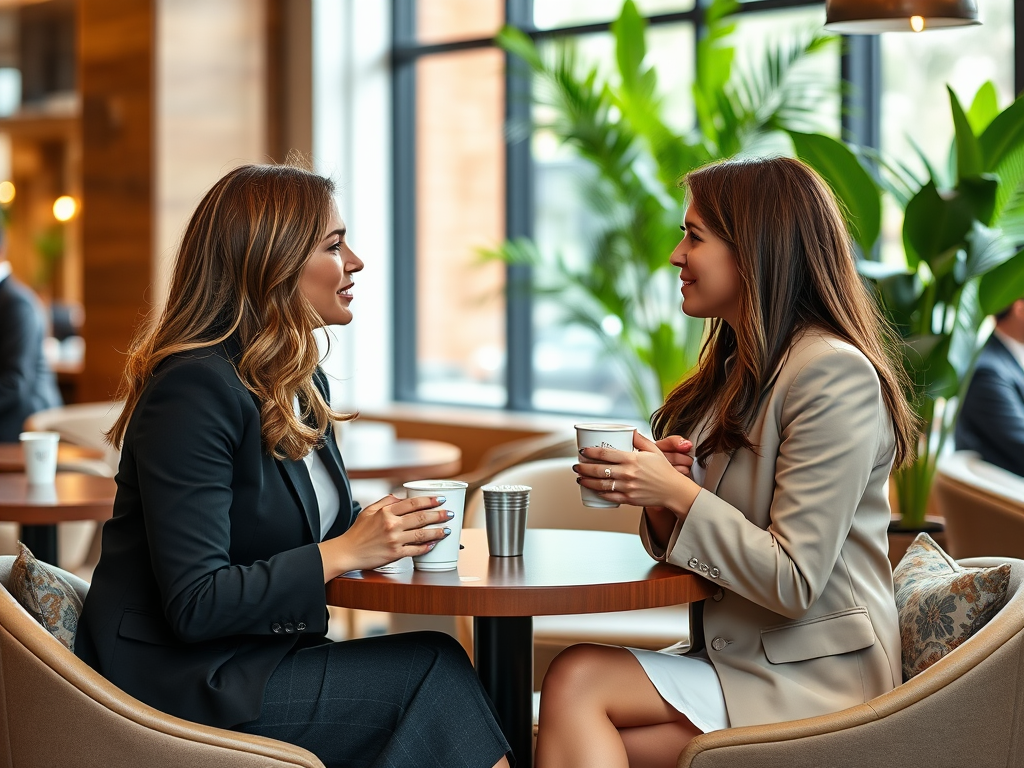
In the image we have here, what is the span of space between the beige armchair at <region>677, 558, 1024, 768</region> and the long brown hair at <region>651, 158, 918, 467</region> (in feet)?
1.20

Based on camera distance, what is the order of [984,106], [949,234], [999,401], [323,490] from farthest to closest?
[999,401], [984,106], [949,234], [323,490]

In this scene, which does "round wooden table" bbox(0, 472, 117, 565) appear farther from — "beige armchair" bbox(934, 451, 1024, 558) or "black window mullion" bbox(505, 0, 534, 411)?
"black window mullion" bbox(505, 0, 534, 411)

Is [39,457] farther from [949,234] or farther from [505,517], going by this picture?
[949,234]

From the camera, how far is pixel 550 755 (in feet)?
5.96

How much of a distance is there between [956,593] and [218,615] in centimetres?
111

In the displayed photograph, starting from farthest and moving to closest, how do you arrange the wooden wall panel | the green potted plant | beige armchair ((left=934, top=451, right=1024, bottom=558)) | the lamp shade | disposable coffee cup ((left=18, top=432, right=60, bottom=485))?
the wooden wall panel, the green potted plant, disposable coffee cup ((left=18, top=432, right=60, bottom=485)), beige armchair ((left=934, top=451, right=1024, bottom=558)), the lamp shade

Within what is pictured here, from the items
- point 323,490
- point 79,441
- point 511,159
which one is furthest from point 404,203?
point 323,490

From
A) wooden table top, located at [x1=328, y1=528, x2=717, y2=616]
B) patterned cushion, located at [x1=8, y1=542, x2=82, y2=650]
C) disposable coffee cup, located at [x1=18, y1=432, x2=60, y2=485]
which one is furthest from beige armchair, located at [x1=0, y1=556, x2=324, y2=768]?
disposable coffee cup, located at [x1=18, y1=432, x2=60, y2=485]

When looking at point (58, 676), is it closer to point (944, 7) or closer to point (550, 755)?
point (550, 755)

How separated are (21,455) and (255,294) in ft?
6.56

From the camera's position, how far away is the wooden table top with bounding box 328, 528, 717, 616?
1708 millimetres

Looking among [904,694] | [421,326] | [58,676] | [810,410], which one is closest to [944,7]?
[810,410]

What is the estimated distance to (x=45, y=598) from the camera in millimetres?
1865

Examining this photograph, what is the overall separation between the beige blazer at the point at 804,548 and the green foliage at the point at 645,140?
8.83 feet
